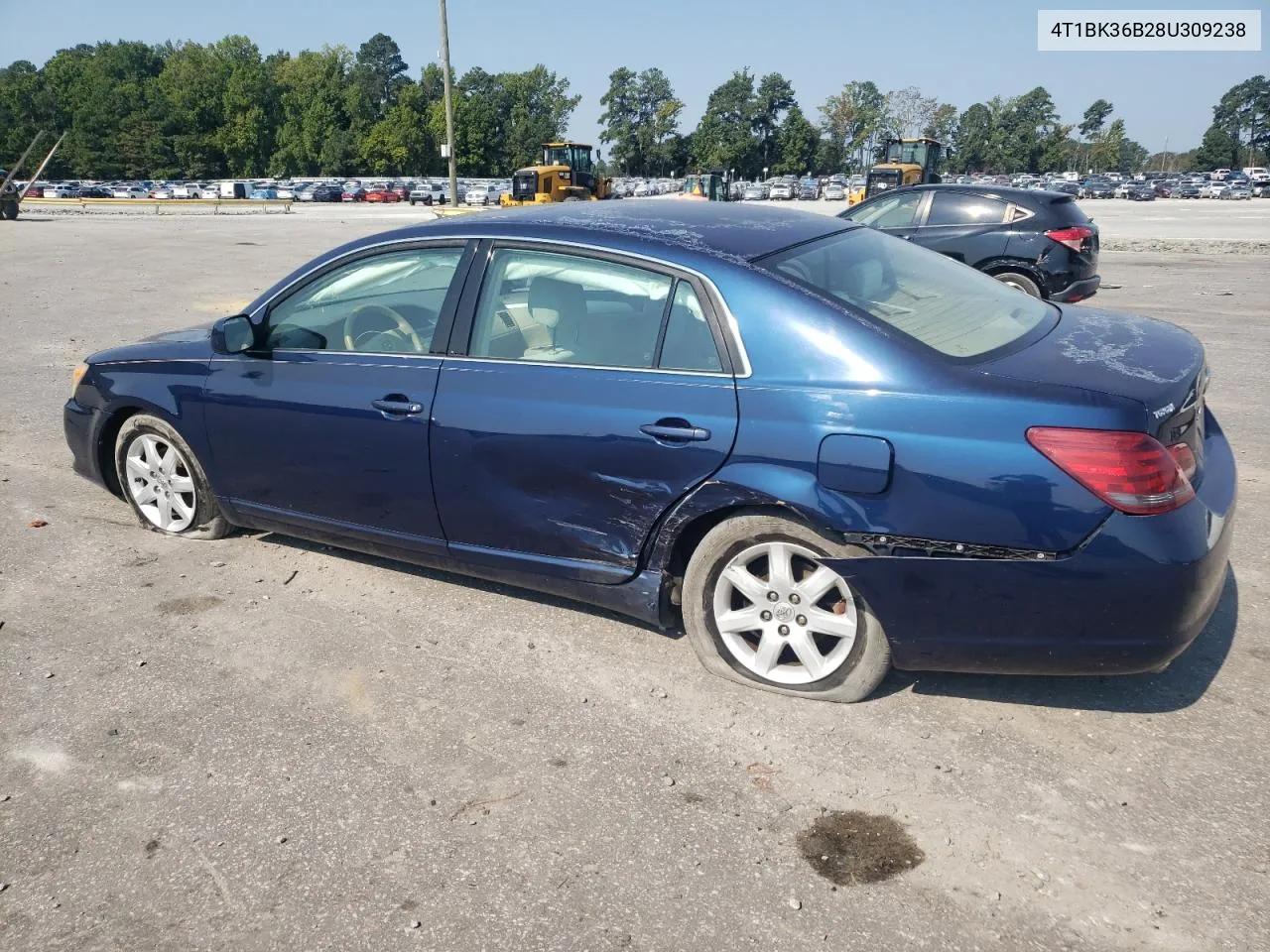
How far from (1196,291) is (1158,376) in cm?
1253

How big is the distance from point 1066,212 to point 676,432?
9.55 m

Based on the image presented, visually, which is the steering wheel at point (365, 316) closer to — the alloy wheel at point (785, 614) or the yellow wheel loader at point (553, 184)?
the alloy wheel at point (785, 614)

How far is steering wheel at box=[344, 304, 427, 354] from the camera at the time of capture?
13.2 feet

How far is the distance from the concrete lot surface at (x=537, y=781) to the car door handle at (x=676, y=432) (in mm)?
890

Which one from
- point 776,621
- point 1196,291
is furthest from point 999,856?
point 1196,291

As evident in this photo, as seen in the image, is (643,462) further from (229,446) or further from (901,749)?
(229,446)

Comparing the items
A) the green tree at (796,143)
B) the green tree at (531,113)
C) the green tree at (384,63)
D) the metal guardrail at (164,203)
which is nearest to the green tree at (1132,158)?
the green tree at (796,143)

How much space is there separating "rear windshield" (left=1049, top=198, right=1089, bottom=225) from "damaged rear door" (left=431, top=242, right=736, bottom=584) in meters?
9.09

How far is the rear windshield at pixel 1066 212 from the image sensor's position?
11.1 meters

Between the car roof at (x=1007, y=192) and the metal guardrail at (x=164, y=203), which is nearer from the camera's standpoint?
the car roof at (x=1007, y=192)

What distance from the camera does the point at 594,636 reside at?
3.95m

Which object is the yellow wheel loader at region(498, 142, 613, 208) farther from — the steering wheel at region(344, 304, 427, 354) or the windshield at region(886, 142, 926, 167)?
the steering wheel at region(344, 304, 427, 354)

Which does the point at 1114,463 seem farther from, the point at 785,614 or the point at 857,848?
the point at 857,848

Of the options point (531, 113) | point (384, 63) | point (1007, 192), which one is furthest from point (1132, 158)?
point (1007, 192)
